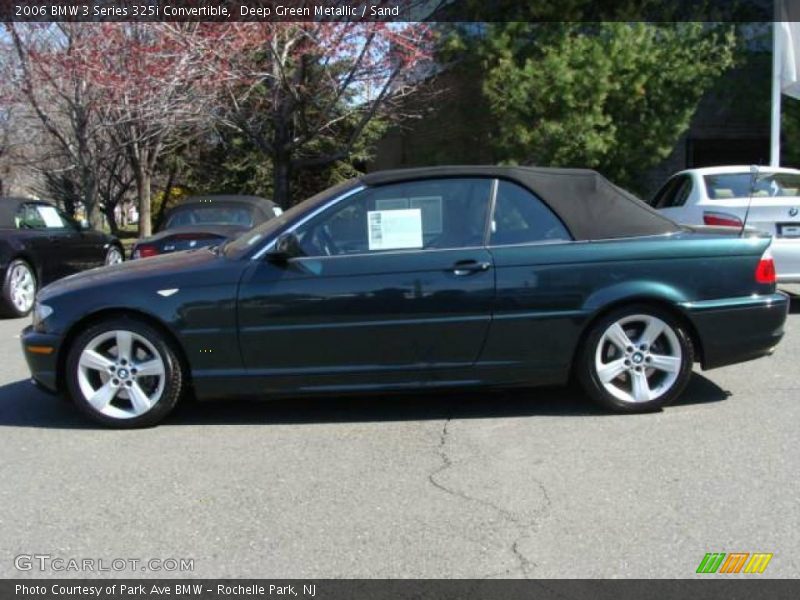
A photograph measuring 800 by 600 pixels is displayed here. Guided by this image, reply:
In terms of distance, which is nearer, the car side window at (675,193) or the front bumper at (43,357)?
the front bumper at (43,357)

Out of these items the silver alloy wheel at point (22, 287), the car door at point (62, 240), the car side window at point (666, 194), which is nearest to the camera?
the car side window at point (666, 194)

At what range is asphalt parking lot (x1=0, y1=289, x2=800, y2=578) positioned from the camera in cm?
339

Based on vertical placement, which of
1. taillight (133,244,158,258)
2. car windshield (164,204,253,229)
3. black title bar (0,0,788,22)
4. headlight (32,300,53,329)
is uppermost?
black title bar (0,0,788,22)

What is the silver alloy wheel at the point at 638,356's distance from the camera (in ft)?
16.7

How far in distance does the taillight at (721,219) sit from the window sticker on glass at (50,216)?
8.90 m

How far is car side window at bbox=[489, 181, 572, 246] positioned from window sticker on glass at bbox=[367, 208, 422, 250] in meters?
0.49

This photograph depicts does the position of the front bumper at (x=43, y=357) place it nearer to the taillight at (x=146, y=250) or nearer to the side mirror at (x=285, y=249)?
the side mirror at (x=285, y=249)

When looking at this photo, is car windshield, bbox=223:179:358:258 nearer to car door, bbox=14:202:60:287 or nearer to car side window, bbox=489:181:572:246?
car side window, bbox=489:181:572:246

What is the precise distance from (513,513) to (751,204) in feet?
18.8

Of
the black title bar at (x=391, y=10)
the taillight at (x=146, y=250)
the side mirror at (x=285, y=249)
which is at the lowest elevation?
the taillight at (x=146, y=250)

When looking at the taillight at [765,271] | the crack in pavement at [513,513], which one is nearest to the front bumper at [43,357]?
the crack in pavement at [513,513]

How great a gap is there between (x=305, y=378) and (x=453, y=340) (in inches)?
37.9

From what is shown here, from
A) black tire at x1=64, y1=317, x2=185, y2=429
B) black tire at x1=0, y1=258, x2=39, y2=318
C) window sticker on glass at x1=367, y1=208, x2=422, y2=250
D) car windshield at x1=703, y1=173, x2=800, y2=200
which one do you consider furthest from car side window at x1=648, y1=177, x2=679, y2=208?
black tire at x1=0, y1=258, x2=39, y2=318
